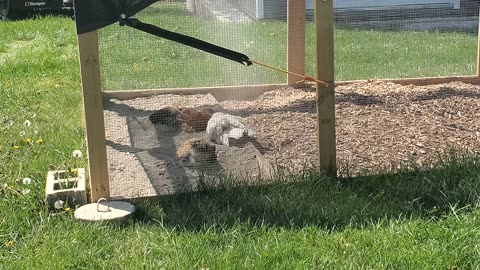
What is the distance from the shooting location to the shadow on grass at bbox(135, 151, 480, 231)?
11.9 ft

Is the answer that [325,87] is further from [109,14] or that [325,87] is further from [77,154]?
[77,154]

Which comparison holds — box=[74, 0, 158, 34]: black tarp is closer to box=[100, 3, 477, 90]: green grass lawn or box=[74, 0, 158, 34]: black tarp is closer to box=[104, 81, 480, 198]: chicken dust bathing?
box=[100, 3, 477, 90]: green grass lawn

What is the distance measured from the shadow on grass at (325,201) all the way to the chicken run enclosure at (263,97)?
0.16 m

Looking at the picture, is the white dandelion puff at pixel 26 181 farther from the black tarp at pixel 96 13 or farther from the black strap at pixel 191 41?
the black strap at pixel 191 41

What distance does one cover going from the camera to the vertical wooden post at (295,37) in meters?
4.89

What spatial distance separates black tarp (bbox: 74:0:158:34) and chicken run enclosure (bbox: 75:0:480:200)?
29mm

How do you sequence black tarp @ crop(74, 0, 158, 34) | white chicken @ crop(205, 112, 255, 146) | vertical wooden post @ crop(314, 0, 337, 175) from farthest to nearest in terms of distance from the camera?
white chicken @ crop(205, 112, 255, 146) → vertical wooden post @ crop(314, 0, 337, 175) → black tarp @ crop(74, 0, 158, 34)

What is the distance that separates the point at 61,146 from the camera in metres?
4.92

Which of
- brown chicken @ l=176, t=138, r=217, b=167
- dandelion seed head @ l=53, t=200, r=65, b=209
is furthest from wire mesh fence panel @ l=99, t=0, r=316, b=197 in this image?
dandelion seed head @ l=53, t=200, r=65, b=209

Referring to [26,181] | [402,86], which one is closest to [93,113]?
[26,181]

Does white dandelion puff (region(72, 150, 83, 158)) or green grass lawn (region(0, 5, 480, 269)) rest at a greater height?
white dandelion puff (region(72, 150, 83, 158))

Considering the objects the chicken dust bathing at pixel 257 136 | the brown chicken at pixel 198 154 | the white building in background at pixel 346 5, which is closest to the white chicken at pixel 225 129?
the chicken dust bathing at pixel 257 136

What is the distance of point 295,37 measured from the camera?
538 cm

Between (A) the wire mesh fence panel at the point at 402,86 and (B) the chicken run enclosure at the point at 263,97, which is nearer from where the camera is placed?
(B) the chicken run enclosure at the point at 263,97
